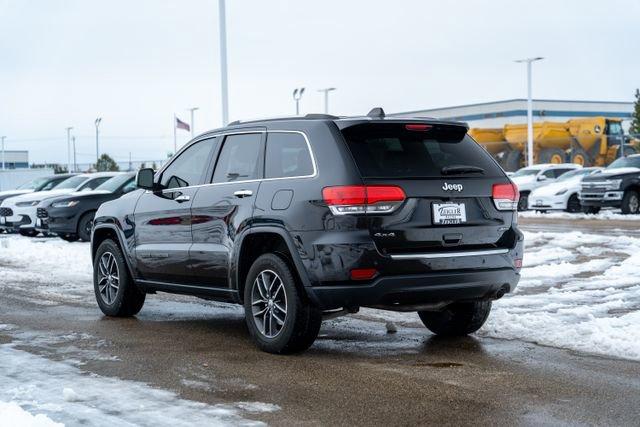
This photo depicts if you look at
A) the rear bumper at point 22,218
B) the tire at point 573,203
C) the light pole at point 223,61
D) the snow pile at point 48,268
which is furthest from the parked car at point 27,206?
the tire at point 573,203

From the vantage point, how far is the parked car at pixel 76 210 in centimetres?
2119

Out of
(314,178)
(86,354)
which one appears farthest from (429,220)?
(86,354)

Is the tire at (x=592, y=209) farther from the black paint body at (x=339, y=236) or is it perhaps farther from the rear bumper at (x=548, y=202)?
the black paint body at (x=339, y=236)

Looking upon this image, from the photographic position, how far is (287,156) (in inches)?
293

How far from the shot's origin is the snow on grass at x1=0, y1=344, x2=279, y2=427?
516cm

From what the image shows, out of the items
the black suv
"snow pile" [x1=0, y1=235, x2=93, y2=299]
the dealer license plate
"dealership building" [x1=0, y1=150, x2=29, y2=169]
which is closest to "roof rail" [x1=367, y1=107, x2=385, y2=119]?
the black suv

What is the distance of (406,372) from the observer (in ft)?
21.7

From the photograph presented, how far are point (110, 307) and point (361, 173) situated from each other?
385cm

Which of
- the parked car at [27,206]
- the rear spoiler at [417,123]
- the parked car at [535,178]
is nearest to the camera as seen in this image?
the rear spoiler at [417,123]

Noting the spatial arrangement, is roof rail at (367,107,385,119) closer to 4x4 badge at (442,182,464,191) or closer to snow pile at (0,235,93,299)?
4x4 badge at (442,182,464,191)

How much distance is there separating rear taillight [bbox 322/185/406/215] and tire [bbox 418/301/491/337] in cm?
153

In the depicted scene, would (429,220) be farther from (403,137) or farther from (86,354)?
(86,354)

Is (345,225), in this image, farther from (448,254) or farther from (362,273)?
(448,254)

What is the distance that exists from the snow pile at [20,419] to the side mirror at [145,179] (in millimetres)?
3838
